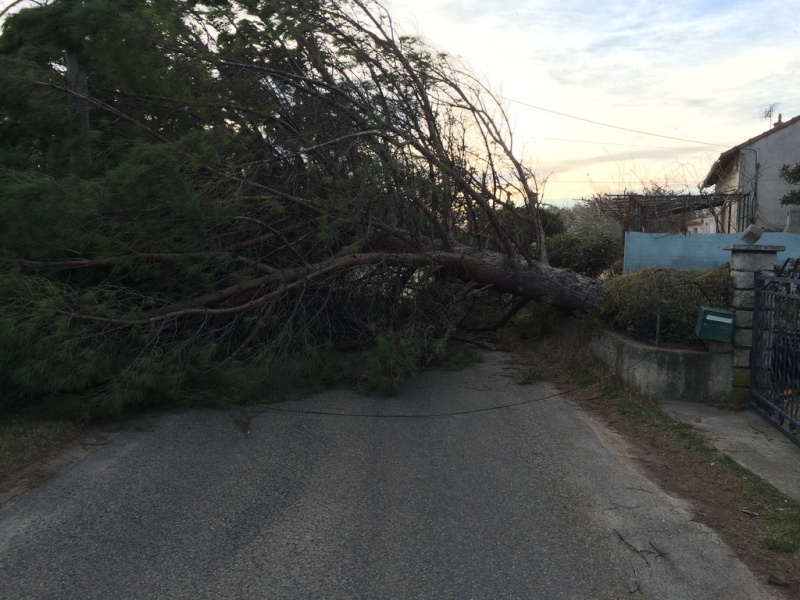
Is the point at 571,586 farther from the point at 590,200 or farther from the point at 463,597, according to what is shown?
the point at 590,200

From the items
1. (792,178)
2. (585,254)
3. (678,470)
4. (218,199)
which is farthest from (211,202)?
(792,178)

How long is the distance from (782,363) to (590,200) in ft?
42.8

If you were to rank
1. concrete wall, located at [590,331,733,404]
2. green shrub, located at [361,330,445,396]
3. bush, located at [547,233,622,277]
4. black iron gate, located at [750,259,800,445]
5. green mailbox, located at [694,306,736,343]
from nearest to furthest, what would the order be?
black iron gate, located at [750,259,800,445], green mailbox, located at [694,306,736,343], concrete wall, located at [590,331,733,404], green shrub, located at [361,330,445,396], bush, located at [547,233,622,277]

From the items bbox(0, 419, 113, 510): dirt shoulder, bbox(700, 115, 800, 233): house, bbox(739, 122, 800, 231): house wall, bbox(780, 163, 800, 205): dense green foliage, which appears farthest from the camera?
bbox(739, 122, 800, 231): house wall

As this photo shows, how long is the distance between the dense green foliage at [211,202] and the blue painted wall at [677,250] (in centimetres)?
312

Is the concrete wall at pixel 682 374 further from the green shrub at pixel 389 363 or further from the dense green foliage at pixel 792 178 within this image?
the dense green foliage at pixel 792 178

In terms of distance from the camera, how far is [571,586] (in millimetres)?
3938

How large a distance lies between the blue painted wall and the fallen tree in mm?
2309

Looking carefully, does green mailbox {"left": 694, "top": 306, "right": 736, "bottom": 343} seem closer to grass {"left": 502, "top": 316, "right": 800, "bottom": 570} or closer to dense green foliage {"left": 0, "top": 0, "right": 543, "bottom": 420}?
grass {"left": 502, "top": 316, "right": 800, "bottom": 570}

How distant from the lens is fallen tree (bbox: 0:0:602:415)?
278 inches

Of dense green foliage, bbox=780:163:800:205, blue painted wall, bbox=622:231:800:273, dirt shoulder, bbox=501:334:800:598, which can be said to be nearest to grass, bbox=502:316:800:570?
dirt shoulder, bbox=501:334:800:598

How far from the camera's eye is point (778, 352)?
23.5 ft

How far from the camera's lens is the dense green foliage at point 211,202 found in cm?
706

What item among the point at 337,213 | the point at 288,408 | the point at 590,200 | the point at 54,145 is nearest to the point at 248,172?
the point at 337,213
